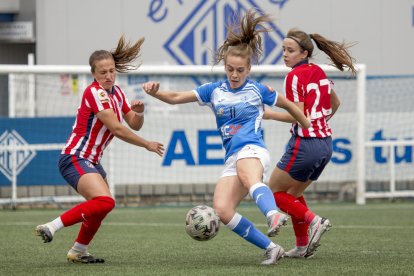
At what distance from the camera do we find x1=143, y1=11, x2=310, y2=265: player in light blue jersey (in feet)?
26.9

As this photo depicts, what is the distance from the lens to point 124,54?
8.94 metres

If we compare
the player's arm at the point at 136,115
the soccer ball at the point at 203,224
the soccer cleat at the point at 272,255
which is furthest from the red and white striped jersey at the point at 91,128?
the soccer cleat at the point at 272,255

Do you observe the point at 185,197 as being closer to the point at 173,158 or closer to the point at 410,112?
the point at 173,158

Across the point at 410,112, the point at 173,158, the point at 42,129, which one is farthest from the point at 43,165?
the point at 410,112

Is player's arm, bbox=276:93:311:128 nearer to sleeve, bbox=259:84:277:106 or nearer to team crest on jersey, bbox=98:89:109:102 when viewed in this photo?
sleeve, bbox=259:84:277:106

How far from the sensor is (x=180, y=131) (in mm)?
16156

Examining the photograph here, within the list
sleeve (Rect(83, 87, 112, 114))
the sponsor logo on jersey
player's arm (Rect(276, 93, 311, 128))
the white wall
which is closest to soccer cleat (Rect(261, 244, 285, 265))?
player's arm (Rect(276, 93, 311, 128))

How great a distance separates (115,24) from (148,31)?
63cm

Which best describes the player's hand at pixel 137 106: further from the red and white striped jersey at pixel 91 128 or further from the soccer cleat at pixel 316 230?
the soccer cleat at pixel 316 230

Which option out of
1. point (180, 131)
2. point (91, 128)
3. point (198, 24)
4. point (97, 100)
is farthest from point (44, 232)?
point (198, 24)

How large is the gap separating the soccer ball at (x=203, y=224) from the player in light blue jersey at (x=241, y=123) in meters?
0.09

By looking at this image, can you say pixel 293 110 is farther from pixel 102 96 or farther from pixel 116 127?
pixel 102 96

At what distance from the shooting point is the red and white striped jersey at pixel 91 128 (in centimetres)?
861

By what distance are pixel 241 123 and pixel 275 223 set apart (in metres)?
0.99
